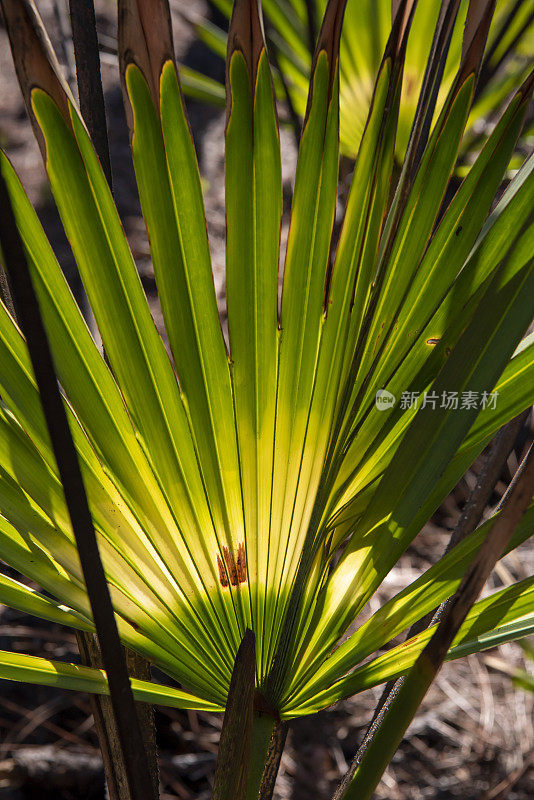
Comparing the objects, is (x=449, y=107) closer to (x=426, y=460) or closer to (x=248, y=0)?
(x=248, y=0)

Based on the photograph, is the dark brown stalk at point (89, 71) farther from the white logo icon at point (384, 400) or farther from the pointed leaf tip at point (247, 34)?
the white logo icon at point (384, 400)

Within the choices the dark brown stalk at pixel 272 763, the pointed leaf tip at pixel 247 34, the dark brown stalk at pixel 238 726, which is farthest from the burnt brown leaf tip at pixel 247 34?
the dark brown stalk at pixel 272 763

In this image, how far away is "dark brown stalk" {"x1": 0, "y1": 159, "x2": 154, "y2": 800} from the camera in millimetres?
263

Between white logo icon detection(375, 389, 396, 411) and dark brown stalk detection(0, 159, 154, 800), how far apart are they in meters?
0.27

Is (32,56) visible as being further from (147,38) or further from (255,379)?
(255,379)

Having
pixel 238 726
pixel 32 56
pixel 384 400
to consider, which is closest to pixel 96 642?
pixel 238 726

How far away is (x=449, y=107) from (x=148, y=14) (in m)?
0.21

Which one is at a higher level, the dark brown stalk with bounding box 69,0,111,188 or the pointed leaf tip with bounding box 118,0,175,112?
the dark brown stalk with bounding box 69,0,111,188

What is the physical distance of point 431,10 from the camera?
103cm

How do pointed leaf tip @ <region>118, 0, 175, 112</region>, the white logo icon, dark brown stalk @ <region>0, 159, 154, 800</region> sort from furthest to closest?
1. the white logo icon
2. pointed leaf tip @ <region>118, 0, 175, 112</region>
3. dark brown stalk @ <region>0, 159, 154, 800</region>

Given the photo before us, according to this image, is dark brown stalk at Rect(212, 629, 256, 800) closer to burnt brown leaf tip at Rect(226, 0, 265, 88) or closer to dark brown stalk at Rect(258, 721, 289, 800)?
dark brown stalk at Rect(258, 721, 289, 800)

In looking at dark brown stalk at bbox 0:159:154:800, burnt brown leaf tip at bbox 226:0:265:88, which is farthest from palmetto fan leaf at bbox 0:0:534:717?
dark brown stalk at bbox 0:159:154:800

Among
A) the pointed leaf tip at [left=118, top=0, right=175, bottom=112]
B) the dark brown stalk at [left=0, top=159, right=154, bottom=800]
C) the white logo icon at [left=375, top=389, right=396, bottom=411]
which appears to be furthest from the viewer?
the white logo icon at [left=375, top=389, right=396, bottom=411]

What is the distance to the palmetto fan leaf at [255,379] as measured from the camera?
0.43 metres
